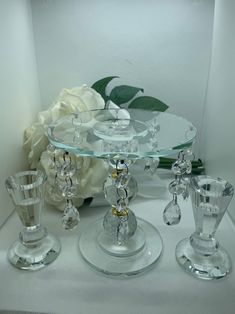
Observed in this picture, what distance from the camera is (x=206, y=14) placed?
2.09 ft

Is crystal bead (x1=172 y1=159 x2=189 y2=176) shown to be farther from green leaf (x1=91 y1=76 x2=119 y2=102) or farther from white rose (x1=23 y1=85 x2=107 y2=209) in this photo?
green leaf (x1=91 y1=76 x2=119 y2=102)

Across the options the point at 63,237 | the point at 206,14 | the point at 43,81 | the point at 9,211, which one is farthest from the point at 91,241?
the point at 206,14

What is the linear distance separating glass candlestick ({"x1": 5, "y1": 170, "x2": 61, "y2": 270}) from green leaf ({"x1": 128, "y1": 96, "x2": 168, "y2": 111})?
0.86 ft

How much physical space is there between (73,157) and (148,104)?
22 cm

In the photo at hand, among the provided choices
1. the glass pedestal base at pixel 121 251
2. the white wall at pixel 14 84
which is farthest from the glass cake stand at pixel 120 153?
the white wall at pixel 14 84

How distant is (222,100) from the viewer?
0.59m

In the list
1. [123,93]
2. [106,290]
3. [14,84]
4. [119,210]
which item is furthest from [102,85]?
[106,290]

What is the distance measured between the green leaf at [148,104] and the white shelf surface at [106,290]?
0.28 metres

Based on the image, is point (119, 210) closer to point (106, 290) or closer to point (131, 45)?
point (106, 290)

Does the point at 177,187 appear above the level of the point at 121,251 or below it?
above

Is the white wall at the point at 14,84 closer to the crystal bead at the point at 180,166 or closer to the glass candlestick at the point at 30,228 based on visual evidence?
the glass candlestick at the point at 30,228

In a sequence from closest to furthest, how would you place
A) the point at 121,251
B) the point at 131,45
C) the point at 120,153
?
the point at 120,153 < the point at 121,251 < the point at 131,45

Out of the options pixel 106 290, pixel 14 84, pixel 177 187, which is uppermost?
pixel 14 84

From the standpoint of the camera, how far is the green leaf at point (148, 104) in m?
0.66
